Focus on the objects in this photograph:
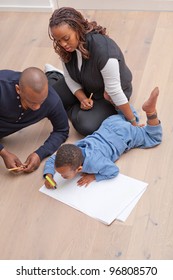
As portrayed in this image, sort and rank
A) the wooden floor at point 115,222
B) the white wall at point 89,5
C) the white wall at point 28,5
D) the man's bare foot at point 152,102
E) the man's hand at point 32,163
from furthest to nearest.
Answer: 1. the white wall at point 28,5
2. the white wall at point 89,5
3. the man's hand at point 32,163
4. the man's bare foot at point 152,102
5. the wooden floor at point 115,222

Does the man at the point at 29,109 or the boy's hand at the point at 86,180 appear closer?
the man at the point at 29,109

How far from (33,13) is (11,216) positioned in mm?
1318

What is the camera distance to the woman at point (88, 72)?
1.65 metres

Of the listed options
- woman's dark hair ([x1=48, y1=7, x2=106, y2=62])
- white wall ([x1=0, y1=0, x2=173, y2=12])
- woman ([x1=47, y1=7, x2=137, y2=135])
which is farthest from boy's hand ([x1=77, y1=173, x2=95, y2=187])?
white wall ([x1=0, y1=0, x2=173, y2=12])

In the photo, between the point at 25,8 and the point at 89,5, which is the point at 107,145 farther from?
the point at 25,8

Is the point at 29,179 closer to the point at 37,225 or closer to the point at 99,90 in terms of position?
the point at 37,225

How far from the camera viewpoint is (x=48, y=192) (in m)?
1.71

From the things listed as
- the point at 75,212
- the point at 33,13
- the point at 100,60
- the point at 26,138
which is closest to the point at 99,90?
the point at 100,60

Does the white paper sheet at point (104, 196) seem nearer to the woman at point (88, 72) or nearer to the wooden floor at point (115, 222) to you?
→ the wooden floor at point (115, 222)

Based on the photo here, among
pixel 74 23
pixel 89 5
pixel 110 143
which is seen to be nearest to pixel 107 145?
pixel 110 143

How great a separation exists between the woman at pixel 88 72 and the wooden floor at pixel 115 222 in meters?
0.12

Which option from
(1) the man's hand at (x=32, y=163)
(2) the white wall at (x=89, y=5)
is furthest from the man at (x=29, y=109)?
(2) the white wall at (x=89, y=5)

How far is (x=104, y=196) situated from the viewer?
65.0 inches

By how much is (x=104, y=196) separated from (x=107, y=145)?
197mm
